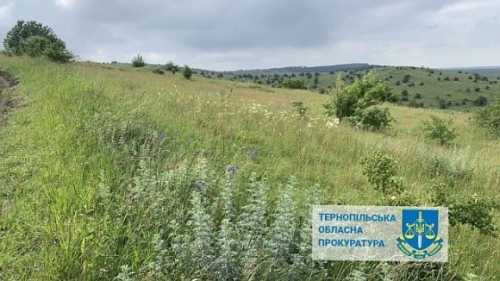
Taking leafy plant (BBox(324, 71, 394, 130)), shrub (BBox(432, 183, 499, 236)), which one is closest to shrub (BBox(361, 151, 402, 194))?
shrub (BBox(432, 183, 499, 236))

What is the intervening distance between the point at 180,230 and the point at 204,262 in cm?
53

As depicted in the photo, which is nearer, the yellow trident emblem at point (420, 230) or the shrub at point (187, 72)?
the yellow trident emblem at point (420, 230)

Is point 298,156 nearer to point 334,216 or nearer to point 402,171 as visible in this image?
point 402,171

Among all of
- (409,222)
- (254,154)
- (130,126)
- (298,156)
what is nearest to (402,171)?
(298,156)

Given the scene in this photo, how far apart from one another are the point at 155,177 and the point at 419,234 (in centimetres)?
220

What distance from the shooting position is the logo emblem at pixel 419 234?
3094mm

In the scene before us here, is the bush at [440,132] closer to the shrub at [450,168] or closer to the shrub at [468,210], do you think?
the shrub at [450,168]

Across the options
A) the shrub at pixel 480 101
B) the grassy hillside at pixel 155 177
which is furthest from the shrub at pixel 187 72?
the shrub at pixel 480 101

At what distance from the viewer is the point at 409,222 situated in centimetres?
328

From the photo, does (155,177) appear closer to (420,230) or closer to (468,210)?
(420,230)

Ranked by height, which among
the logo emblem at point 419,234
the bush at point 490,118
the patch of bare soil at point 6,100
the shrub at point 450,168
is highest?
the patch of bare soil at point 6,100

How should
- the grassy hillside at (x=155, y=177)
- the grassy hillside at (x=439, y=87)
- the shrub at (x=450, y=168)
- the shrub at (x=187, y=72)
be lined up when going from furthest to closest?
the grassy hillside at (x=439, y=87) < the shrub at (x=187, y=72) < the shrub at (x=450, y=168) < the grassy hillside at (x=155, y=177)

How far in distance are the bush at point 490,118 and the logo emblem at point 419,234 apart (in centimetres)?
2093

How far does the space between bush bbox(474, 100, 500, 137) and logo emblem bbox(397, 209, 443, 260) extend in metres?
20.9
